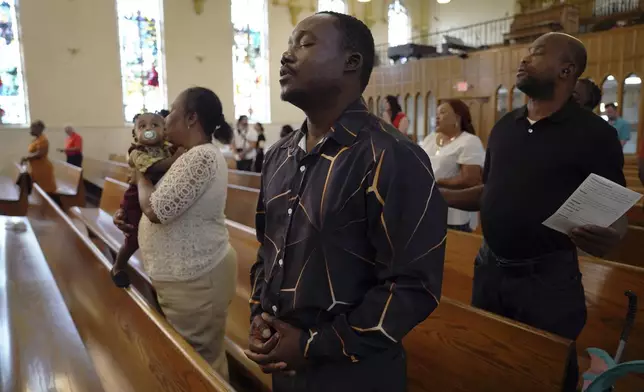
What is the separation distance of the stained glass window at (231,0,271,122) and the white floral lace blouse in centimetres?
1102

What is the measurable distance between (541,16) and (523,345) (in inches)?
439

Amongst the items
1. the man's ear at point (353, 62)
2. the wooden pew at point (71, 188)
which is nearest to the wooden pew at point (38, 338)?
the man's ear at point (353, 62)

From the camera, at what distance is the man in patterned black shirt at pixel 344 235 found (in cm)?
91

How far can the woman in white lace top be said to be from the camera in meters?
1.64

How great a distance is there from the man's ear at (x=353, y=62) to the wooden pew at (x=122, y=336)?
29.2 inches

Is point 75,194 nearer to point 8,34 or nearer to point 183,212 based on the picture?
point 183,212

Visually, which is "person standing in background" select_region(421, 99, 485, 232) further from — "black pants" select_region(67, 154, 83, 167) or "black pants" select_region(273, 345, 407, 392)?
"black pants" select_region(67, 154, 83, 167)

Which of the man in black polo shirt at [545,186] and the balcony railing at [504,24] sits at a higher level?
the balcony railing at [504,24]

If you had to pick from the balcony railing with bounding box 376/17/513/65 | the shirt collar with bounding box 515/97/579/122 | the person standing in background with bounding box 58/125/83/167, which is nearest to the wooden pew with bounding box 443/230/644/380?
the shirt collar with bounding box 515/97/579/122

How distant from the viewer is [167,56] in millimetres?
11195

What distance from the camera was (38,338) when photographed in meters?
1.75

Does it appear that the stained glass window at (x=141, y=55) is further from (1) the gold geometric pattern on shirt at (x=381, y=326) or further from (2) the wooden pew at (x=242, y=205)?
(1) the gold geometric pattern on shirt at (x=381, y=326)

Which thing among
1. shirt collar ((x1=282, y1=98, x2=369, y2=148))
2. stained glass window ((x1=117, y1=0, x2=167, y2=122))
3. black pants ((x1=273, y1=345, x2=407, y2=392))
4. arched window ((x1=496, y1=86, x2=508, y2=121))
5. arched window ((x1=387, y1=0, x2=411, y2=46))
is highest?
arched window ((x1=387, y1=0, x2=411, y2=46))

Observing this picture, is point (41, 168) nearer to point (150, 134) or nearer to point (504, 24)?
point (150, 134)
